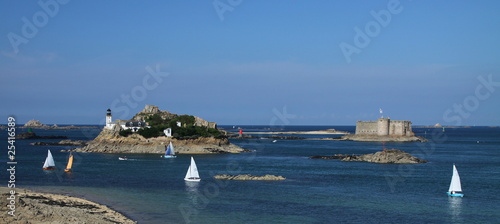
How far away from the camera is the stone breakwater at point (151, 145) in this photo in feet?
369

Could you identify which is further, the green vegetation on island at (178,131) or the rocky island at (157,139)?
the green vegetation on island at (178,131)

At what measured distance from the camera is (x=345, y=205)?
45062 mm

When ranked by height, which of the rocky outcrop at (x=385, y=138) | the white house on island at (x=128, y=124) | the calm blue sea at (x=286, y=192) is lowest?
the calm blue sea at (x=286, y=192)

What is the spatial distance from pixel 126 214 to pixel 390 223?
18.6 metres

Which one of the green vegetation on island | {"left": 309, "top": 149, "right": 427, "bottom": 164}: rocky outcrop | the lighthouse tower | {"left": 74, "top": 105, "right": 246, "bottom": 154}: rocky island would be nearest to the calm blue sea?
{"left": 309, "top": 149, "right": 427, "bottom": 164}: rocky outcrop

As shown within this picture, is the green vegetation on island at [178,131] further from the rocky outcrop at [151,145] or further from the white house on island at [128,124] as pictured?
the white house on island at [128,124]

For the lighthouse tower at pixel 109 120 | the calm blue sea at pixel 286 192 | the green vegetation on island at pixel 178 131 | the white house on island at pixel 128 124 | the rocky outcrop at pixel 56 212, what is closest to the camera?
the rocky outcrop at pixel 56 212

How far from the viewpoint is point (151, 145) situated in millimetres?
113250

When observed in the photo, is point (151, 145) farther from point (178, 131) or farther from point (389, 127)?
point (389, 127)

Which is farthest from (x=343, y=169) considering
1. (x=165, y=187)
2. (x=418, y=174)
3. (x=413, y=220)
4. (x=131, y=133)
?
(x=131, y=133)

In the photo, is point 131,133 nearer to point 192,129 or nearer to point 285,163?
point 192,129

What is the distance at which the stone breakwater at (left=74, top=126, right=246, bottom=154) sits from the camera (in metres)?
112

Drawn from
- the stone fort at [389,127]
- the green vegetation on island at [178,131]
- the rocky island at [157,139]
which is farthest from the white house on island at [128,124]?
the stone fort at [389,127]

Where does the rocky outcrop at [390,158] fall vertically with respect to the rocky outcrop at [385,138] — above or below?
below
